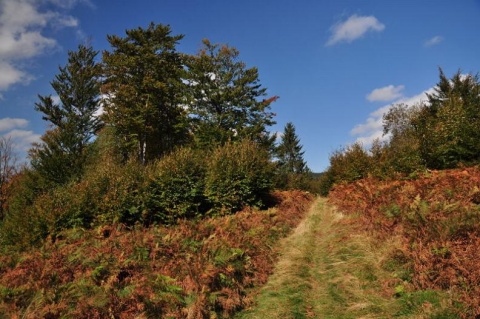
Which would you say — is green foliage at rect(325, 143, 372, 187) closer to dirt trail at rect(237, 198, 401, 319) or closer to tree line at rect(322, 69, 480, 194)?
tree line at rect(322, 69, 480, 194)

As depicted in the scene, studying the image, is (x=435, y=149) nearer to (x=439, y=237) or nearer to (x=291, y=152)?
(x=439, y=237)

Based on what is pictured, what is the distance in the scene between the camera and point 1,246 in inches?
626

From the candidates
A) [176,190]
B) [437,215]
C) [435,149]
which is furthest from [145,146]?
[437,215]

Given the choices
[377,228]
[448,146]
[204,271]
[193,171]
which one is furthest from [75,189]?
[448,146]

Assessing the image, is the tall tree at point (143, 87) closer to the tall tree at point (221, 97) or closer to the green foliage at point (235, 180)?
the tall tree at point (221, 97)

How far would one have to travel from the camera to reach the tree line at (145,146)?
16047mm

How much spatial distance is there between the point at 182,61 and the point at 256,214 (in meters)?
28.4

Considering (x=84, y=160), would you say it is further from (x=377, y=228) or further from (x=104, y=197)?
(x=377, y=228)

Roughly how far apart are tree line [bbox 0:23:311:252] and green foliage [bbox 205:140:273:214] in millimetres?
60

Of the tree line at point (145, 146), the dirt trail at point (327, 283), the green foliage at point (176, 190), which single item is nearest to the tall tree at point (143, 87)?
the tree line at point (145, 146)

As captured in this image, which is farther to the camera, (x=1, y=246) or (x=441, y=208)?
(x=1, y=246)

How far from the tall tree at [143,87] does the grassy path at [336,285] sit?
28210mm

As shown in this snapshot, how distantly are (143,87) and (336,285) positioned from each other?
106 ft

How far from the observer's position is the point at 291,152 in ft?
189
